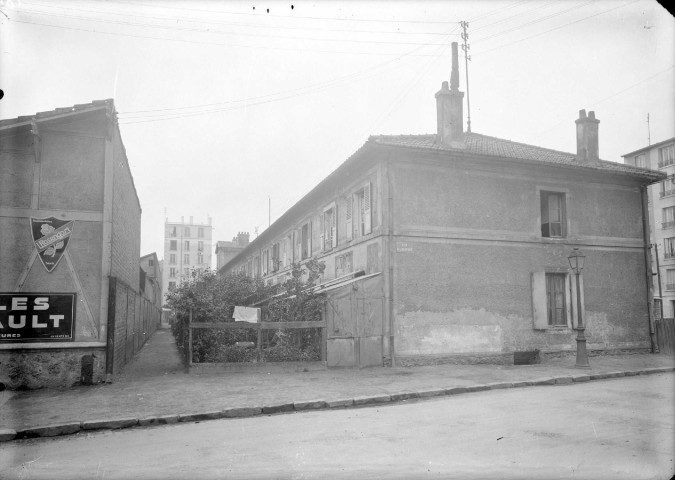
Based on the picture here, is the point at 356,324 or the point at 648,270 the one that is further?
the point at 648,270

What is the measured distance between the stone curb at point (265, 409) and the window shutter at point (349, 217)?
766 cm

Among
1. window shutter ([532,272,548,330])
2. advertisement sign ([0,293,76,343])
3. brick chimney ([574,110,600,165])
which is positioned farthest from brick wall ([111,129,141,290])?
brick chimney ([574,110,600,165])

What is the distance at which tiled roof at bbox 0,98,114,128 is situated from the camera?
35.4 ft

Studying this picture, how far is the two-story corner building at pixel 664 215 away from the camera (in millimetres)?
40844

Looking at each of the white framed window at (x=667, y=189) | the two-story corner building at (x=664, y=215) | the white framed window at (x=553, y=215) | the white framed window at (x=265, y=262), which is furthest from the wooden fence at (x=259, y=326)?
the white framed window at (x=667, y=189)

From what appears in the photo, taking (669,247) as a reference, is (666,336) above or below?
below

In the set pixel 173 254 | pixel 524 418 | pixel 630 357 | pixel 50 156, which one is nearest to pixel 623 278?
pixel 630 357

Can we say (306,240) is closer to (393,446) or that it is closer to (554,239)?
(554,239)

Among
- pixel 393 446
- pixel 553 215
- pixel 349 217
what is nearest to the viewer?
pixel 393 446

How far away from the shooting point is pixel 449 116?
54.7 ft

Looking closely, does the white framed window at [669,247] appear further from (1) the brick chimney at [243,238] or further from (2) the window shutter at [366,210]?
(1) the brick chimney at [243,238]

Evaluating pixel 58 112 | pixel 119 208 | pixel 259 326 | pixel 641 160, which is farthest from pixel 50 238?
pixel 641 160

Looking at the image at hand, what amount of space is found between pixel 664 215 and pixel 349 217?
3581 cm

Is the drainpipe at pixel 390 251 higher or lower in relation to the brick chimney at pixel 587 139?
lower
